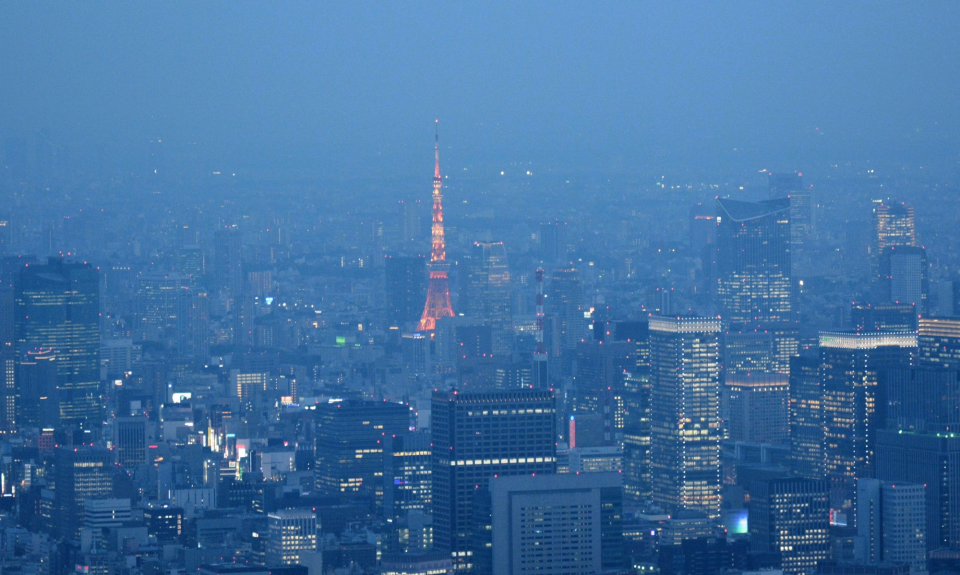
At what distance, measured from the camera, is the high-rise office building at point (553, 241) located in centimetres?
3351

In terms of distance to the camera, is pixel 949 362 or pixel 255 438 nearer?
pixel 949 362

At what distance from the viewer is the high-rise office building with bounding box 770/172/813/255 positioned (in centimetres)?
3044

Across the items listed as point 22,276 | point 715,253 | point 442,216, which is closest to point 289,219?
point 442,216

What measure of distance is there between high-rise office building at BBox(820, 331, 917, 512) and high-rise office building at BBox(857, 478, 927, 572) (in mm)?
901

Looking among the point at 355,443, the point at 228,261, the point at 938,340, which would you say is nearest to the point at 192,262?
the point at 228,261

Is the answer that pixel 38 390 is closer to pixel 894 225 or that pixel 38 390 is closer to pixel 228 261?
pixel 228 261

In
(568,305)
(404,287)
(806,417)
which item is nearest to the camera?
(806,417)

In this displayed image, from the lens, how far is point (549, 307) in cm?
3772

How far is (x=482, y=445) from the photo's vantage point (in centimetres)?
2403

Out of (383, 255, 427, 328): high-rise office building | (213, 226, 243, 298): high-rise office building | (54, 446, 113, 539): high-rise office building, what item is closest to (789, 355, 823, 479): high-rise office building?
(383, 255, 427, 328): high-rise office building

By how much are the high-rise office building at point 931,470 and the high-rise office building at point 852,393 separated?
29cm

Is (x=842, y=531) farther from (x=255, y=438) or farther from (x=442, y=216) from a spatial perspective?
(x=255, y=438)

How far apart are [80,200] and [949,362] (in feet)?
41.4

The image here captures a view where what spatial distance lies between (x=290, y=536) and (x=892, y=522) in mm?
7214
